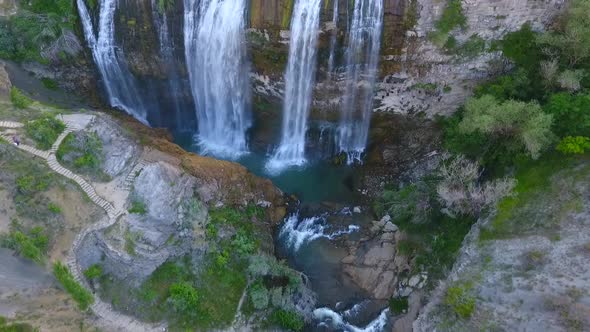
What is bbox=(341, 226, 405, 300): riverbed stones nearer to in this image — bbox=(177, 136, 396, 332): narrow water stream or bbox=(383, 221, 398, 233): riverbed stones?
bbox=(383, 221, 398, 233): riverbed stones

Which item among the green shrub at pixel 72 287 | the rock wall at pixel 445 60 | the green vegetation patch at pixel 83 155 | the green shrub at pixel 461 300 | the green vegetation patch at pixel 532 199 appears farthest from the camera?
the rock wall at pixel 445 60

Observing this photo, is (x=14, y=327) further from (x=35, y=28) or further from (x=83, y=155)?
(x=35, y=28)

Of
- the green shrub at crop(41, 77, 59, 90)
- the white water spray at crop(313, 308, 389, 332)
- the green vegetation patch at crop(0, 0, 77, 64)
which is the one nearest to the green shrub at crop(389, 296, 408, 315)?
the white water spray at crop(313, 308, 389, 332)

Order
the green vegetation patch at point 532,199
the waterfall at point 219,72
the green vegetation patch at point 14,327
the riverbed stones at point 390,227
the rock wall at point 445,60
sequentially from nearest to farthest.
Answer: the green vegetation patch at point 14,327
the green vegetation patch at point 532,199
the rock wall at point 445,60
the riverbed stones at point 390,227
the waterfall at point 219,72

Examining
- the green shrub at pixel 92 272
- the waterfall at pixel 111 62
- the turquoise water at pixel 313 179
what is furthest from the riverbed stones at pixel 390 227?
the waterfall at pixel 111 62

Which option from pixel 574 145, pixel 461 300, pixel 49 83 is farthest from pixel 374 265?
pixel 49 83

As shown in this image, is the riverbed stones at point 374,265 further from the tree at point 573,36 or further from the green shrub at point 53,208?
the green shrub at point 53,208
